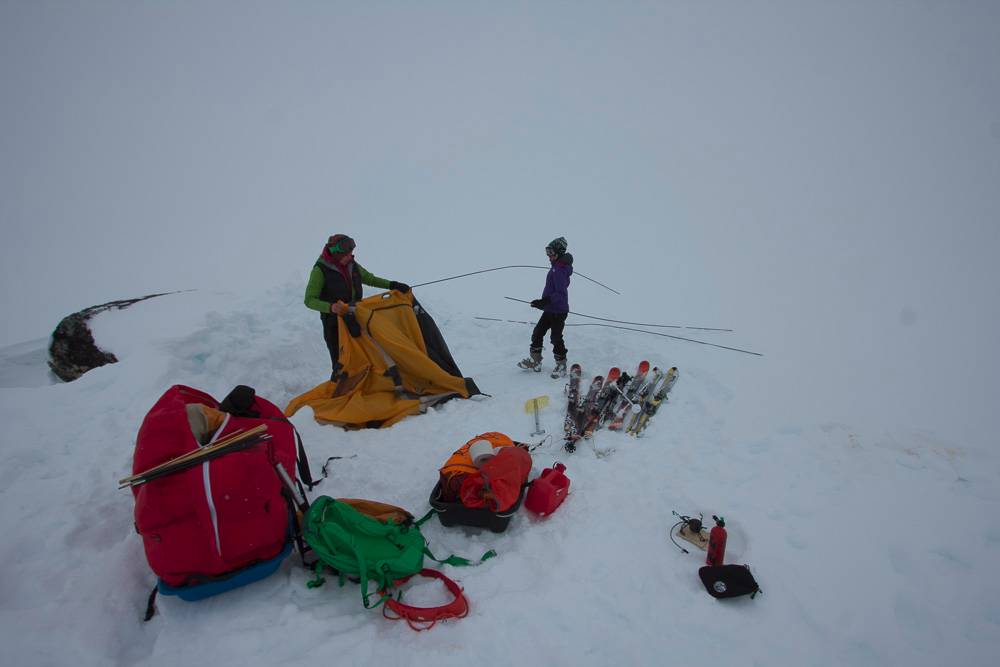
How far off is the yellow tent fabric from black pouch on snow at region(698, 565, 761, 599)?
3.27 meters

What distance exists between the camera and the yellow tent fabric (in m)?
5.09

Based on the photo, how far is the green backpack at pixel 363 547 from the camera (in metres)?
2.78

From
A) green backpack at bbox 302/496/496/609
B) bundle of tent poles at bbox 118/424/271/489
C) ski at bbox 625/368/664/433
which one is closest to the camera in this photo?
bundle of tent poles at bbox 118/424/271/489

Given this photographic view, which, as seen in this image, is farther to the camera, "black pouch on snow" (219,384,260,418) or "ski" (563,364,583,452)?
"ski" (563,364,583,452)

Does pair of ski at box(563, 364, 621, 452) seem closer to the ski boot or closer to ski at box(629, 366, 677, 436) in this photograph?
ski at box(629, 366, 677, 436)

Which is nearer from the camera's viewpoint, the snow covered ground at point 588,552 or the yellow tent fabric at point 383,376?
the snow covered ground at point 588,552

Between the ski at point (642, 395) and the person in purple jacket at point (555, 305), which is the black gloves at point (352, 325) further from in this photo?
the ski at point (642, 395)

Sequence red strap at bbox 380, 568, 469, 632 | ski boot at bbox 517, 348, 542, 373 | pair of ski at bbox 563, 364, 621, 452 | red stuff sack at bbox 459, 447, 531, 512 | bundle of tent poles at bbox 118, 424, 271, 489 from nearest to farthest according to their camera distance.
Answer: bundle of tent poles at bbox 118, 424, 271, 489 < red strap at bbox 380, 568, 469, 632 < red stuff sack at bbox 459, 447, 531, 512 < pair of ski at bbox 563, 364, 621, 452 < ski boot at bbox 517, 348, 542, 373

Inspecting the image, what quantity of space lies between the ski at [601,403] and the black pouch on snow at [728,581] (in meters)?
1.79

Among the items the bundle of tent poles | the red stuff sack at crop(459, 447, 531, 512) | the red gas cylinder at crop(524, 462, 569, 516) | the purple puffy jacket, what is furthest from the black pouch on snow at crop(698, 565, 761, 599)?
the purple puffy jacket

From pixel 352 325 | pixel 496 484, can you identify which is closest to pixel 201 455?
pixel 496 484

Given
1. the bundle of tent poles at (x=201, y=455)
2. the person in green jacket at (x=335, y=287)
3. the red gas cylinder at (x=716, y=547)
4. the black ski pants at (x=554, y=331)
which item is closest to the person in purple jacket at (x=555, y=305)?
the black ski pants at (x=554, y=331)

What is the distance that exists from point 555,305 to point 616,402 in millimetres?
1658

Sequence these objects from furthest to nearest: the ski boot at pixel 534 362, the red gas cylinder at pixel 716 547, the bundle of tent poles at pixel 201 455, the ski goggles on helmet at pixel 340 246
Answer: the ski boot at pixel 534 362
the ski goggles on helmet at pixel 340 246
the red gas cylinder at pixel 716 547
the bundle of tent poles at pixel 201 455
